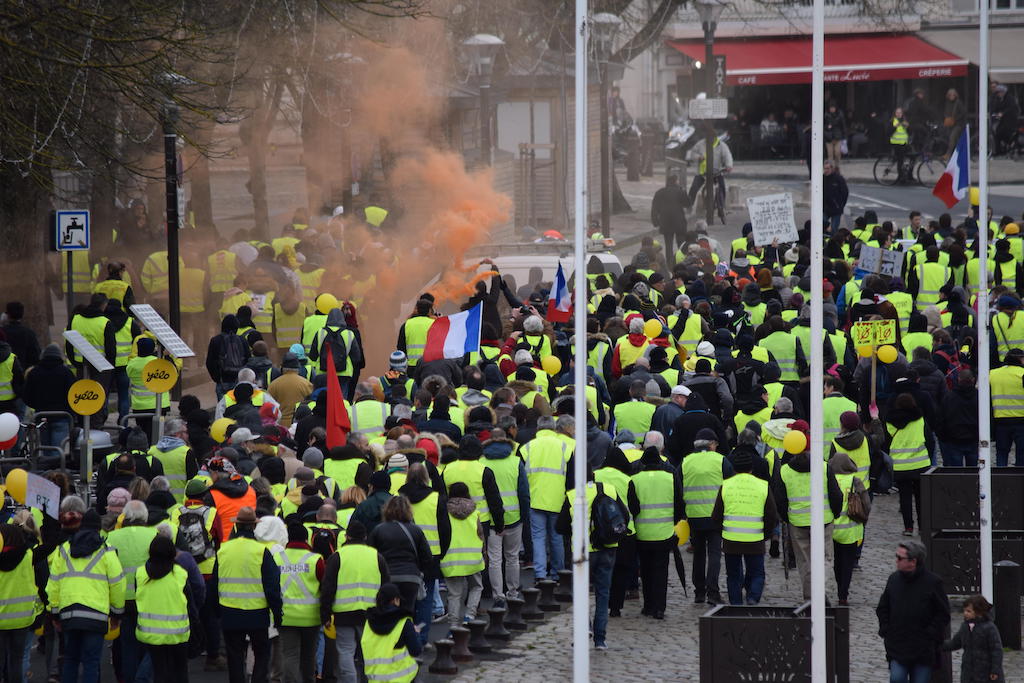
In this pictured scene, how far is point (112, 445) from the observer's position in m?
16.6

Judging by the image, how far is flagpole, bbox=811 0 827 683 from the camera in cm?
974

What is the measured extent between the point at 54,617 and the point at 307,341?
24.1 feet

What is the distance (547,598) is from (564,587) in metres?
0.31

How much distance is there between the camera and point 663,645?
12523mm

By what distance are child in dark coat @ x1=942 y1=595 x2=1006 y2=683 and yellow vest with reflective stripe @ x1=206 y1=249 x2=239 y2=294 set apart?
45.5 ft

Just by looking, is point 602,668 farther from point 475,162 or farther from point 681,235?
point 475,162

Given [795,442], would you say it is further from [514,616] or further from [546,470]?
[514,616]

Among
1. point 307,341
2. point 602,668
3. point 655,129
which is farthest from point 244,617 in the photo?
point 655,129

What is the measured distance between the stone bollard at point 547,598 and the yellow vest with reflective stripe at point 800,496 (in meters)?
2.06

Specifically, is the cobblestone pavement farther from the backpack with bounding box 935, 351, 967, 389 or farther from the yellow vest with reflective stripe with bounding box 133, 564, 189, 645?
the backpack with bounding box 935, 351, 967, 389

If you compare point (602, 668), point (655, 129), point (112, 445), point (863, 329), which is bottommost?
point (602, 668)

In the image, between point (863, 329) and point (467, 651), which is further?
point (863, 329)

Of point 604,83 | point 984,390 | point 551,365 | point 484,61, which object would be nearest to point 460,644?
point 984,390

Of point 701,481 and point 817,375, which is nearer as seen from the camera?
point 817,375
